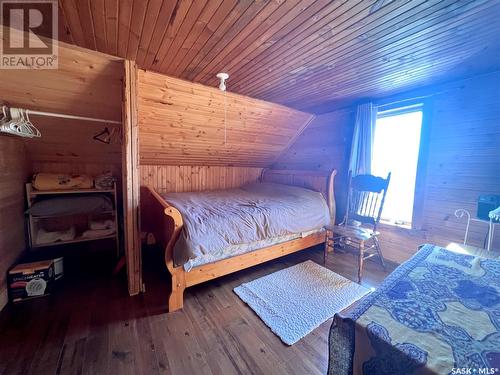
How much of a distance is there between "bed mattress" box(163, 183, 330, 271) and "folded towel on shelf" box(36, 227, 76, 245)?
147 cm

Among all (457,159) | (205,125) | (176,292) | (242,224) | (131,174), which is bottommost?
(176,292)

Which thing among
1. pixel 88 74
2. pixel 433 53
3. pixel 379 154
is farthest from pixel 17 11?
pixel 379 154

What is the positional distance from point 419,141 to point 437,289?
7.74 feet

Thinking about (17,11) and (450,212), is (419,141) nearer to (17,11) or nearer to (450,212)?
(450,212)

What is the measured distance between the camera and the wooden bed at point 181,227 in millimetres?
1773

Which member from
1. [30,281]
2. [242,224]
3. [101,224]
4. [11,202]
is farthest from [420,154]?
[11,202]

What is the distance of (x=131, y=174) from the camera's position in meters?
1.92

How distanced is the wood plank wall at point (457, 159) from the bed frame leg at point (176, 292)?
273 centimetres

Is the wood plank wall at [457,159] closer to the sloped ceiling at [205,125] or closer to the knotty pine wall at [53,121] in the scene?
the sloped ceiling at [205,125]

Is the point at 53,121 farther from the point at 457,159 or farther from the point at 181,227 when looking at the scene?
the point at 457,159

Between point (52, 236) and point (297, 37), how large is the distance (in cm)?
343

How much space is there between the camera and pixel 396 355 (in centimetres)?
56

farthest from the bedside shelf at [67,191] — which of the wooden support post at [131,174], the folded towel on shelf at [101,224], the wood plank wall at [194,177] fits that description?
the wooden support post at [131,174]

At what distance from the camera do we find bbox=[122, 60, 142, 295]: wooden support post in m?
1.85
